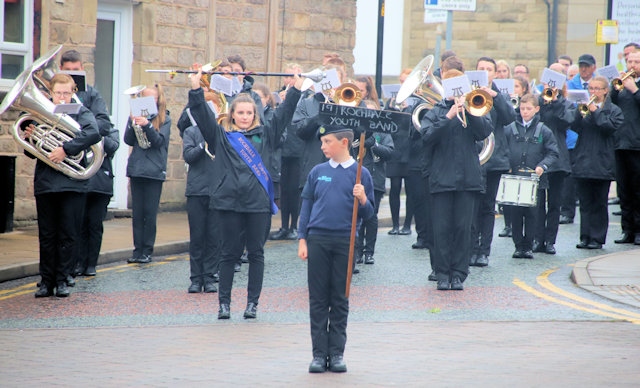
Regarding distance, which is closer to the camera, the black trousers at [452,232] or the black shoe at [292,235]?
the black trousers at [452,232]

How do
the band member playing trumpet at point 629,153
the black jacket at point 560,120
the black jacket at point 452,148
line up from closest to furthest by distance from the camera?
the black jacket at point 452,148, the black jacket at point 560,120, the band member playing trumpet at point 629,153

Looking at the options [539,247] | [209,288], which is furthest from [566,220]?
[209,288]

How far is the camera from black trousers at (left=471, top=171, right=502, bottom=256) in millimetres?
13422

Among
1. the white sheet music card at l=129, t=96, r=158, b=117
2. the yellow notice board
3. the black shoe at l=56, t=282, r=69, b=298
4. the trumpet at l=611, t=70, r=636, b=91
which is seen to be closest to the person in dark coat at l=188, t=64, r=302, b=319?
the black shoe at l=56, t=282, r=69, b=298

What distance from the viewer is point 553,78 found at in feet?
47.7

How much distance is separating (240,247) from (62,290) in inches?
75.7

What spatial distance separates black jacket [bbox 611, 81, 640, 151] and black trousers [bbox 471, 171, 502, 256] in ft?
8.11

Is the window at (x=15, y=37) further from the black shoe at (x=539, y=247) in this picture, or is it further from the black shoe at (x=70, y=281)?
the black shoe at (x=539, y=247)

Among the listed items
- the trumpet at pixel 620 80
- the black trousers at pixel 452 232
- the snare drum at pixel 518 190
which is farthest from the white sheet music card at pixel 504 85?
the trumpet at pixel 620 80

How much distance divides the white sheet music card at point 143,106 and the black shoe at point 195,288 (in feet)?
7.36

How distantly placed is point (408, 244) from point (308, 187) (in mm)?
6938

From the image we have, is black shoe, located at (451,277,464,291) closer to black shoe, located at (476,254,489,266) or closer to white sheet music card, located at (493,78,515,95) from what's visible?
black shoe, located at (476,254,489,266)

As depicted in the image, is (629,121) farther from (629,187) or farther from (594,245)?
(594,245)

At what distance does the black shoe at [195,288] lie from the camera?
11523 millimetres
